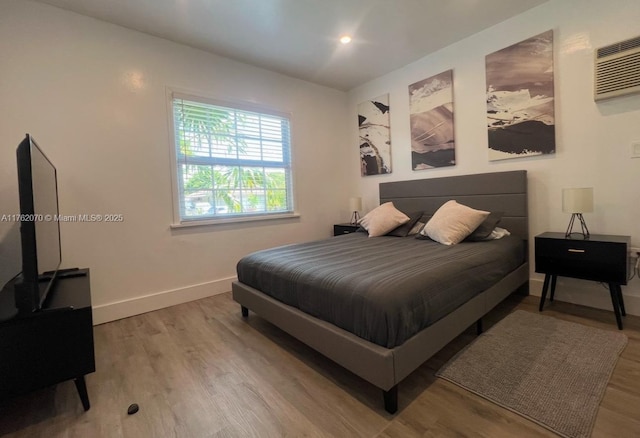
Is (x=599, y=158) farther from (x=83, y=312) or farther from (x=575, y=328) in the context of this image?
(x=83, y=312)

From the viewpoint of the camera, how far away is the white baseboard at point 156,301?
2.69 m

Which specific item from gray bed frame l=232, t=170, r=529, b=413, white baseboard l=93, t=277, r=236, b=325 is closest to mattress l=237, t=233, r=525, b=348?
gray bed frame l=232, t=170, r=529, b=413

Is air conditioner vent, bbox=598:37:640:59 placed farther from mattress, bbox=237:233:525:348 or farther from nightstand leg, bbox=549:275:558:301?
nightstand leg, bbox=549:275:558:301

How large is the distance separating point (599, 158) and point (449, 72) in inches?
67.2

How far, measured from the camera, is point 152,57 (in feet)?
9.54

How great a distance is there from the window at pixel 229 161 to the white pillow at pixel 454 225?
1.95m

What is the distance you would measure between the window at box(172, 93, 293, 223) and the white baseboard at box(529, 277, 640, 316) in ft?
10.0

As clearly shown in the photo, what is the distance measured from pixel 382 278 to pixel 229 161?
253cm

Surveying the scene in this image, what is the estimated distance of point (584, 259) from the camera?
2.23 meters

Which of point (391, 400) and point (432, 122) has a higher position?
point (432, 122)

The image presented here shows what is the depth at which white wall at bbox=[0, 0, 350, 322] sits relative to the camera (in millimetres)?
2346

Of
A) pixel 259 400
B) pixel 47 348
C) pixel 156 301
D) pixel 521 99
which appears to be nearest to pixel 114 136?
pixel 156 301

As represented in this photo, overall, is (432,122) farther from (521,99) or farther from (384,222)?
(384,222)

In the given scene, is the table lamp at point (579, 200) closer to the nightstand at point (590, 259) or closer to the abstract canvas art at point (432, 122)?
the nightstand at point (590, 259)
